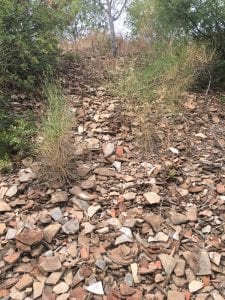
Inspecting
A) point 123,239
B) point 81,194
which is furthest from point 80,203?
point 123,239

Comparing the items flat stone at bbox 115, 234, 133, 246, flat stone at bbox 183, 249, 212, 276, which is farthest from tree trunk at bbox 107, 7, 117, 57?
flat stone at bbox 183, 249, 212, 276

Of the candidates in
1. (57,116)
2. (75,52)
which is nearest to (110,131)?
(57,116)

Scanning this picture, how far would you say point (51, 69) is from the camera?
5.11 metres

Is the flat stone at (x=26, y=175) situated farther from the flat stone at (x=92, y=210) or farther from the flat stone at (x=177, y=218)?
the flat stone at (x=177, y=218)

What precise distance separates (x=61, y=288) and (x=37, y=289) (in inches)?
6.3

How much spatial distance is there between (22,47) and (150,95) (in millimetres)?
1609

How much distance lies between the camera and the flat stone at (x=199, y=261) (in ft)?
8.94

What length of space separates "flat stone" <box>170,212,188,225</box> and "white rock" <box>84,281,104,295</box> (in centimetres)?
82

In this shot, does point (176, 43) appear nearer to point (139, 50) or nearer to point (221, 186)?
point (139, 50)

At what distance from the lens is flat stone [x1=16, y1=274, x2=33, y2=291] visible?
2598 millimetres

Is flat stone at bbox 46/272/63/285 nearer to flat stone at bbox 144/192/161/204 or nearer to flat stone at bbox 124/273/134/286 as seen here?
flat stone at bbox 124/273/134/286

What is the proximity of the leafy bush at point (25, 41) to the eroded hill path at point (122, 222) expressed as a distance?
1.18 metres

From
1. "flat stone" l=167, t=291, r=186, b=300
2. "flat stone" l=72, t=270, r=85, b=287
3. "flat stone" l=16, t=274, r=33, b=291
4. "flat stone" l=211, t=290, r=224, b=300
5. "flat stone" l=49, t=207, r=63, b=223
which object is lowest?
"flat stone" l=211, t=290, r=224, b=300

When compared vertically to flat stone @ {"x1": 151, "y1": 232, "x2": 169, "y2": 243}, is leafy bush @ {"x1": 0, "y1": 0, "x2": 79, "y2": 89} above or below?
above
